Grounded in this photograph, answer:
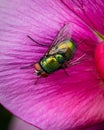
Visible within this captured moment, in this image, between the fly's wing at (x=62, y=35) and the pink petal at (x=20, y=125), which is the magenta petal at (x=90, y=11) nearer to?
the fly's wing at (x=62, y=35)

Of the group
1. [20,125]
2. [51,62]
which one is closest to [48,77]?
[51,62]

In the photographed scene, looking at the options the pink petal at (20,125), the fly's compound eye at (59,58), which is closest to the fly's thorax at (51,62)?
the fly's compound eye at (59,58)

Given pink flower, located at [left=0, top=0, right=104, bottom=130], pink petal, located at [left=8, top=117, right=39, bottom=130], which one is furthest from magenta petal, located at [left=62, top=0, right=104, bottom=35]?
pink petal, located at [left=8, top=117, right=39, bottom=130]

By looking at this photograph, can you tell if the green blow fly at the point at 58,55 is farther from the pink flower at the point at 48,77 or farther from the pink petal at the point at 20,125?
the pink petal at the point at 20,125

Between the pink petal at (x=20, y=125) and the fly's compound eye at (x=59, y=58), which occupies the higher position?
the fly's compound eye at (x=59, y=58)

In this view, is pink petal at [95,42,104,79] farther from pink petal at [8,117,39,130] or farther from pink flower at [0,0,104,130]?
pink petal at [8,117,39,130]

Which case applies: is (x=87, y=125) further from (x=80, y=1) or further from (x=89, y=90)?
(x=80, y=1)

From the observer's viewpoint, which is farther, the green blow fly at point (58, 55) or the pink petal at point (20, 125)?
the pink petal at point (20, 125)

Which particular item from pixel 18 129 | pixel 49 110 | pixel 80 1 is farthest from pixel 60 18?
pixel 18 129

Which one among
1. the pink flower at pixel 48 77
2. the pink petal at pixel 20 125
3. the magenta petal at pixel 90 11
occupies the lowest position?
the pink petal at pixel 20 125
